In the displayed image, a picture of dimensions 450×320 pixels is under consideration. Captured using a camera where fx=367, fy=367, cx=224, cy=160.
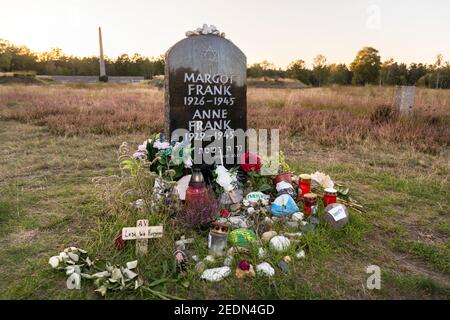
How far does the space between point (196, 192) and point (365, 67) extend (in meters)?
46.6

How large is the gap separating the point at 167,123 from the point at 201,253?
2050 mm

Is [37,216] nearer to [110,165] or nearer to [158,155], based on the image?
[158,155]

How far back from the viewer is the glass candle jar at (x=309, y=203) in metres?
3.87

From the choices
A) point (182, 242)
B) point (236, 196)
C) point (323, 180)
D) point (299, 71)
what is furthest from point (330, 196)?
point (299, 71)

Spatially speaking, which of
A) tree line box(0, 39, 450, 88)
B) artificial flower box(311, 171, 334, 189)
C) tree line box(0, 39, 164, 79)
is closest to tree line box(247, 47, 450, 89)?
tree line box(0, 39, 450, 88)

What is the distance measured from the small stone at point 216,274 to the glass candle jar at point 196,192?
84cm

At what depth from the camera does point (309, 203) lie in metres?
3.89

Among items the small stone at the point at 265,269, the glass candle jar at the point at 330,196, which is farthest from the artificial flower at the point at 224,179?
the small stone at the point at 265,269

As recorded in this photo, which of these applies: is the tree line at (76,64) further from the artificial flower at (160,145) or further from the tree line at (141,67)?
the artificial flower at (160,145)

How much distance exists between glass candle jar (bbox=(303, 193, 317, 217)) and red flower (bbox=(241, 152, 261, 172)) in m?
0.99

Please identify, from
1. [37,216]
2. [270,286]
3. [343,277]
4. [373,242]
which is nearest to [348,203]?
[373,242]

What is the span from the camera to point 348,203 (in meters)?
4.26

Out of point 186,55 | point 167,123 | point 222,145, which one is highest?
point 186,55
